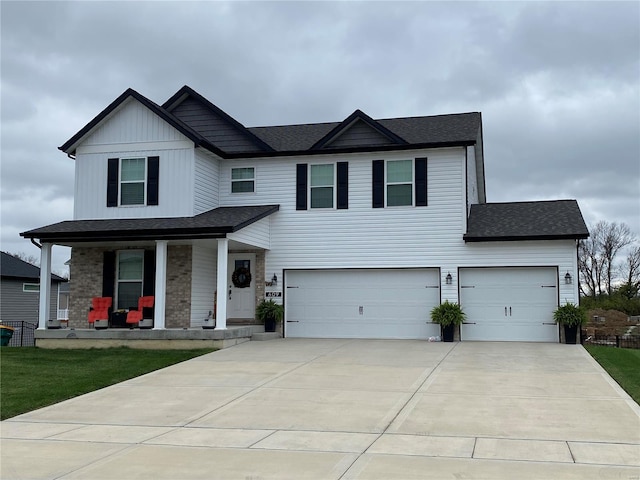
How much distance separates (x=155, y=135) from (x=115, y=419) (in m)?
12.4

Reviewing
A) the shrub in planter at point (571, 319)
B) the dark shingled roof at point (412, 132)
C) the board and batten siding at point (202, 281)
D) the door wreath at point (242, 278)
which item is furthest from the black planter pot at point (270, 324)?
the shrub in planter at point (571, 319)

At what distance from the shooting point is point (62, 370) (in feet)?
49.8

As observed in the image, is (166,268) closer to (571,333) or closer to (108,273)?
(108,273)

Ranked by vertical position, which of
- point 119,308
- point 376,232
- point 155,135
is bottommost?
point 119,308

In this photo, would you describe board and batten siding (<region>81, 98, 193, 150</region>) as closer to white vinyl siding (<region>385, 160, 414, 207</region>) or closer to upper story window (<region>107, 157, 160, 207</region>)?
upper story window (<region>107, 157, 160, 207</region>)

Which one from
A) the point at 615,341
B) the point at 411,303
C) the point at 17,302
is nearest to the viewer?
the point at 411,303

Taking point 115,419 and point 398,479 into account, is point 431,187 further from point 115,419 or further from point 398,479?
point 398,479

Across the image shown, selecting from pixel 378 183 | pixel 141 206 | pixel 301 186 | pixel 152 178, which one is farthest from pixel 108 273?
pixel 378 183

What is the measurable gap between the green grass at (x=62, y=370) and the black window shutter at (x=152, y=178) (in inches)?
198

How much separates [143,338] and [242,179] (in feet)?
22.0

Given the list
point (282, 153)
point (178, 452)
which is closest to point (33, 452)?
point (178, 452)

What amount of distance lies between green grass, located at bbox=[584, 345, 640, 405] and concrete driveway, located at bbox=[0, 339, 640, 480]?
0.98ft

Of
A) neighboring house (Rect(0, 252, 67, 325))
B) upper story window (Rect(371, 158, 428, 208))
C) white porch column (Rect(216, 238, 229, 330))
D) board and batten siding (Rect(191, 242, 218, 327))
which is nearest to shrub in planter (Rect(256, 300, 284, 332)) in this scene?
board and batten siding (Rect(191, 242, 218, 327))

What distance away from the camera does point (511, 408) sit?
10.7 m
